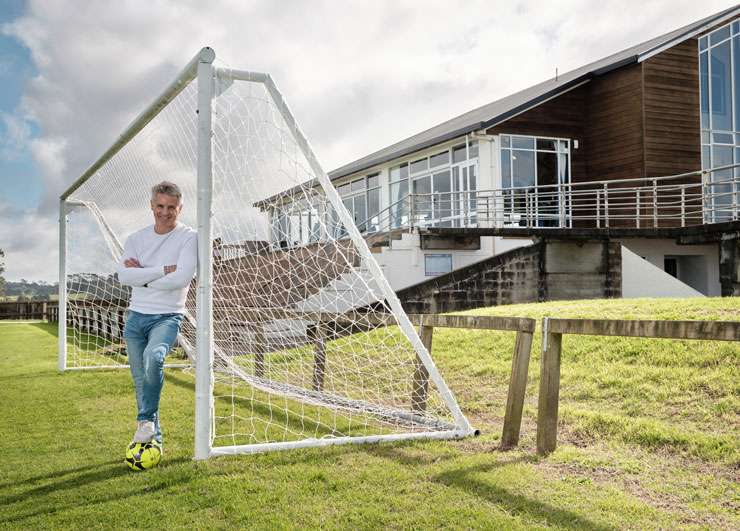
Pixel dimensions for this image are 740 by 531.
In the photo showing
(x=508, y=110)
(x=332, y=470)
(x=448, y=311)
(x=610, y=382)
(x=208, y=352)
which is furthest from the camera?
(x=508, y=110)

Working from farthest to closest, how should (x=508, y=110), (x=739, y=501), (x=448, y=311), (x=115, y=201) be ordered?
(x=508, y=110) → (x=448, y=311) → (x=115, y=201) → (x=739, y=501)

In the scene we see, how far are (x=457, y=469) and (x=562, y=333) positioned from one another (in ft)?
3.67

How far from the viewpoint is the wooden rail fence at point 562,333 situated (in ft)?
13.2

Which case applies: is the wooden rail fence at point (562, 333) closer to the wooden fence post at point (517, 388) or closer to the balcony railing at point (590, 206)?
the wooden fence post at point (517, 388)

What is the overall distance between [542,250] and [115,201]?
9.77m

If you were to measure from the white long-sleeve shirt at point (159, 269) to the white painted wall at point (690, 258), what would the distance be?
16.0m

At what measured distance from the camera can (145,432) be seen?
4371 millimetres

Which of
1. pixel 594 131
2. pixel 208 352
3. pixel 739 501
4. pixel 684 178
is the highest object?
pixel 594 131

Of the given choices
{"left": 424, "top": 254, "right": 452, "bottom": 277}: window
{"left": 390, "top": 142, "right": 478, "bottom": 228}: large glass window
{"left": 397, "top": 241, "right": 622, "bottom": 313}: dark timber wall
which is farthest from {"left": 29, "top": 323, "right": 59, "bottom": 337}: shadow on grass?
{"left": 397, "top": 241, "right": 622, "bottom": 313}: dark timber wall

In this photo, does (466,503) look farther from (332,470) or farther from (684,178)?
(684,178)

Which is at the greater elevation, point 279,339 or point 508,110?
point 508,110

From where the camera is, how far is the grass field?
138 inches

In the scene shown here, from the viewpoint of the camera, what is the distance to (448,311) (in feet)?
48.2

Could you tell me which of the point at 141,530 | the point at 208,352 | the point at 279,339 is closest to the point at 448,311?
the point at 279,339
